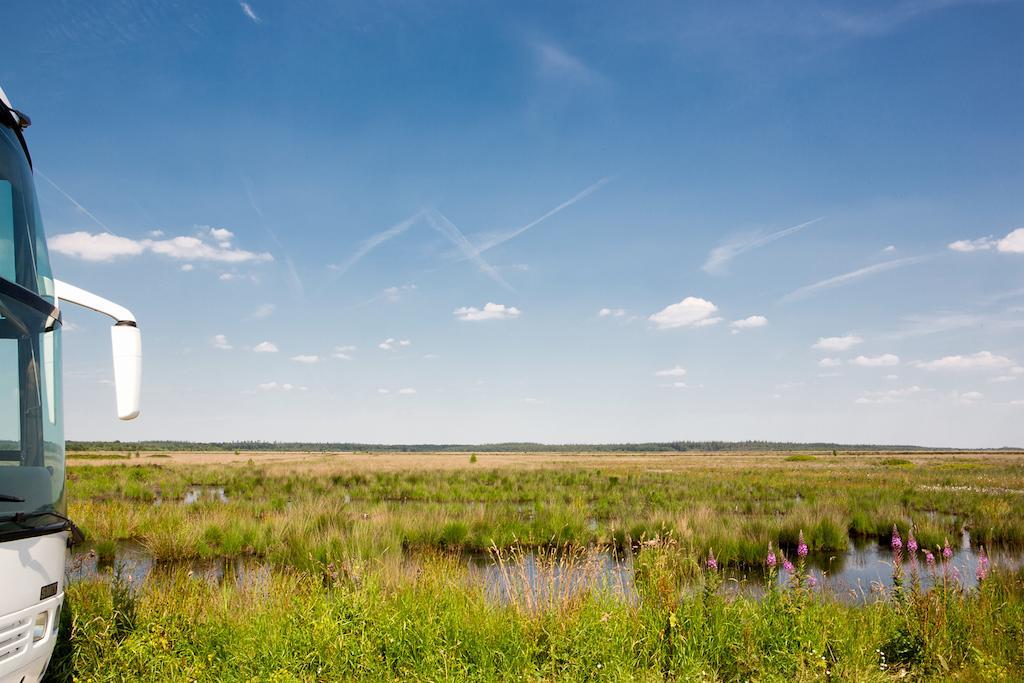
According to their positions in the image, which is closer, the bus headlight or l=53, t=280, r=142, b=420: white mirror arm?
the bus headlight

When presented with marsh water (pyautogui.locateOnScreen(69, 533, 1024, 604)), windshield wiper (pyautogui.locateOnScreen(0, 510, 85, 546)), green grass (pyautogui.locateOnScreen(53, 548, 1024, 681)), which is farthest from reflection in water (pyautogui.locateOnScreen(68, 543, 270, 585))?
windshield wiper (pyautogui.locateOnScreen(0, 510, 85, 546))

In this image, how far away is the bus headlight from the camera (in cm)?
250

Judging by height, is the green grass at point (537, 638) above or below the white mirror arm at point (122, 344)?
below

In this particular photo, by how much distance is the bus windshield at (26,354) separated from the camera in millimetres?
2680

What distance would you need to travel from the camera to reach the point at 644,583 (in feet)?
18.3

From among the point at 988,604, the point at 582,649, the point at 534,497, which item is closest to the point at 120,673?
the point at 582,649

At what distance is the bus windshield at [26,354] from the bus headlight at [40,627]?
45 centimetres

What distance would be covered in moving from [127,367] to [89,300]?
1.79 ft

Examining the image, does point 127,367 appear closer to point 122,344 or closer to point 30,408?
point 122,344

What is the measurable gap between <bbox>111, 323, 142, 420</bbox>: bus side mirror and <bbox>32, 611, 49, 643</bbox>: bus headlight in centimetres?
88

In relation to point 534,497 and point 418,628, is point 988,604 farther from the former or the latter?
point 534,497

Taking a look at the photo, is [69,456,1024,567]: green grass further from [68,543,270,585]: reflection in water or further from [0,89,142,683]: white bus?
[0,89,142,683]: white bus

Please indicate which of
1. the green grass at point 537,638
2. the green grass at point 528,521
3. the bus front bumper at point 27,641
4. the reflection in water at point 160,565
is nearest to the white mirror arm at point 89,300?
the bus front bumper at point 27,641

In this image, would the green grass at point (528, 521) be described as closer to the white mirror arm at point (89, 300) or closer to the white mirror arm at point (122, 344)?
the white mirror arm at point (122, 344)
